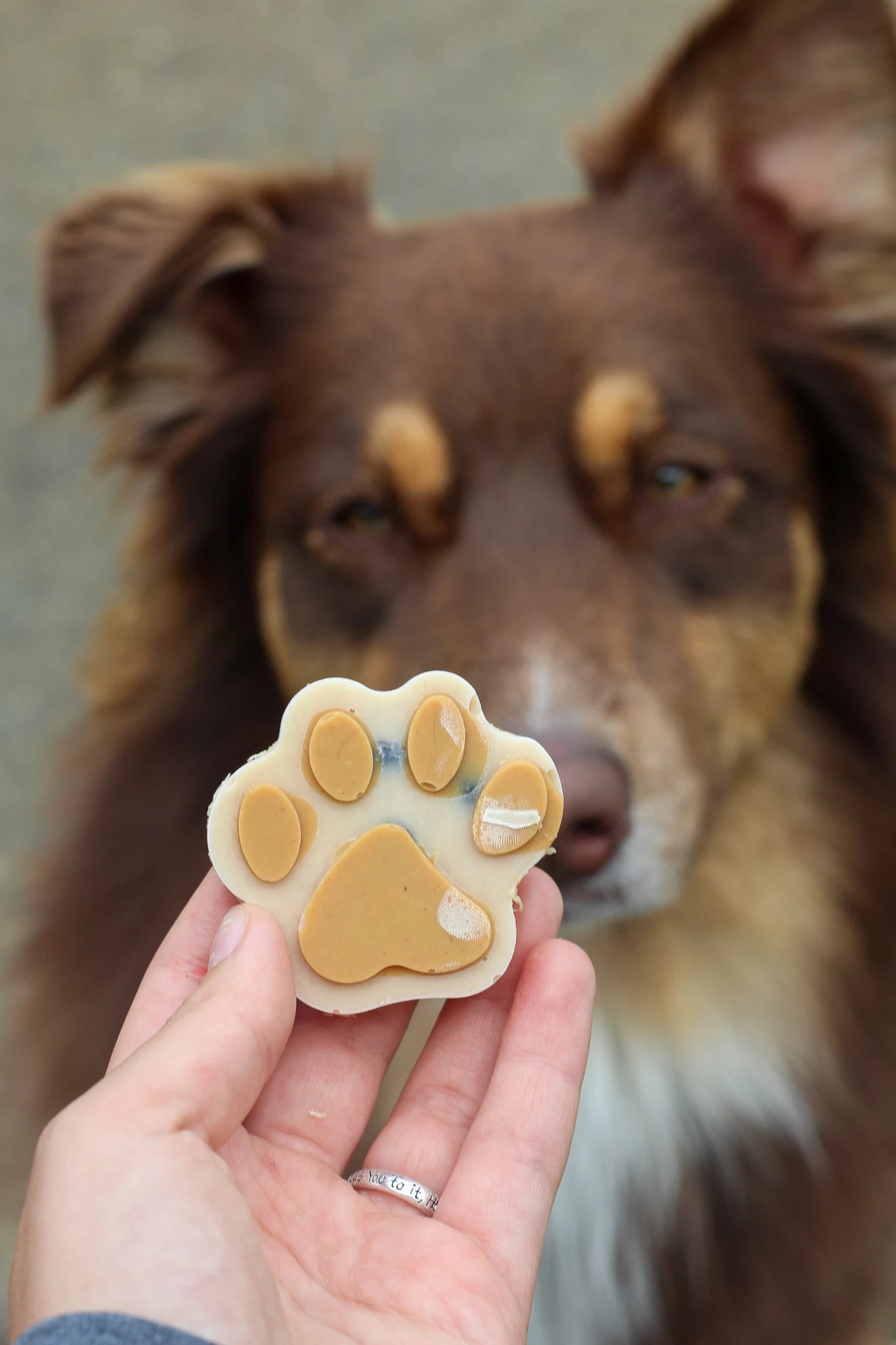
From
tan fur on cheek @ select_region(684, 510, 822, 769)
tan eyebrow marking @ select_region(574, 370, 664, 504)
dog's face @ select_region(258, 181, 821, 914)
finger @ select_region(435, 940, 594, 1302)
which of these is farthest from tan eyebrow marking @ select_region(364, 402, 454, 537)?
→ finger @ select_region(435, 940, 594, 1302)

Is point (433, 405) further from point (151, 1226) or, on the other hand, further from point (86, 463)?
point (86, 463)

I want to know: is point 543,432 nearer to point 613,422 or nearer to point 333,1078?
point 613,422

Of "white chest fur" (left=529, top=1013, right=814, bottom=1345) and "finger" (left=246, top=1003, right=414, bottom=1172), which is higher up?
"finger" (left=246, top=1003, right=414, bottom=1172)

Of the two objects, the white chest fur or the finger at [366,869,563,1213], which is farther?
the white chest fur

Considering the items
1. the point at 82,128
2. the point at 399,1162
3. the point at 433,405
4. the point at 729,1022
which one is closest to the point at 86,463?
the point at 82,128

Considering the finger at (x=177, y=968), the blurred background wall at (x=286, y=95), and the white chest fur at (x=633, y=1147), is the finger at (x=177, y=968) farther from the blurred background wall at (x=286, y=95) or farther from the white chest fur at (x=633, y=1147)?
the blurred background wall at (x=286, y=95)

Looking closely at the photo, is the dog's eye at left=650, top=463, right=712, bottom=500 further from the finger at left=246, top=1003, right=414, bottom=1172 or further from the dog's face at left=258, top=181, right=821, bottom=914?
the finger at left=246, top=1003, right=414, bottom=1172

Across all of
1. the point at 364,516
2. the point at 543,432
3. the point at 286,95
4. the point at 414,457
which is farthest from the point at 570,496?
the point at 286,95
